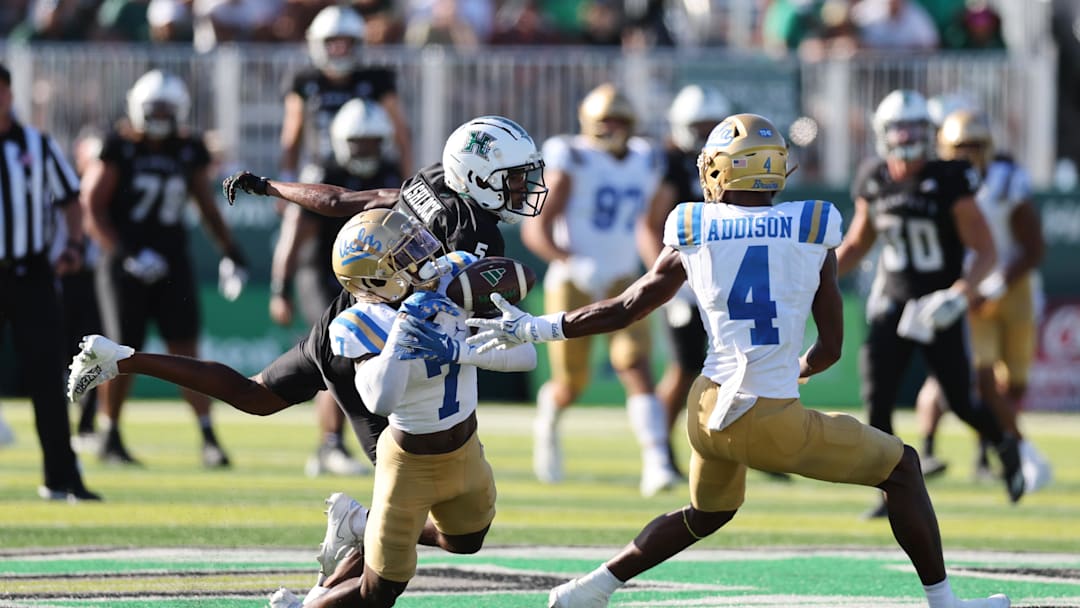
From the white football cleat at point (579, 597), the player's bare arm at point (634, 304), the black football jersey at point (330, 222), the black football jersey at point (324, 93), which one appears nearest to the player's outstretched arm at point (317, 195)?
the player's bare arm at point (634, 304)

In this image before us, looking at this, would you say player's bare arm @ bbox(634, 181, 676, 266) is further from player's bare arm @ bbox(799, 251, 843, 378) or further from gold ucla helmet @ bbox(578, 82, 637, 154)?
player's bare arm @ bbox(799, 251, 843, 378)

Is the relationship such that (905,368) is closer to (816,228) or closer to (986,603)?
(986,603)

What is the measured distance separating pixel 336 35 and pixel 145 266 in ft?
5.80

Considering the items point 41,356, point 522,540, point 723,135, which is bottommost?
point 522,540

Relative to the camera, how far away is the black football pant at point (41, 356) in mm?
8664

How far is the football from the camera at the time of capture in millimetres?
5047

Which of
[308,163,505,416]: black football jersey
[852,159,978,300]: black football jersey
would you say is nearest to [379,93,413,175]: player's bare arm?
[852,159,978,300]: black football jersey

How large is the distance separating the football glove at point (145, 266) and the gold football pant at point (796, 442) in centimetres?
555

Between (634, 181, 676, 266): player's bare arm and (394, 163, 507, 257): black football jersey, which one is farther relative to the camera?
(634, 181, 676, 266): player's bare arm

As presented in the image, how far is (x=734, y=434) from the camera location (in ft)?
18.4

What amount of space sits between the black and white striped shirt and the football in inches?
161

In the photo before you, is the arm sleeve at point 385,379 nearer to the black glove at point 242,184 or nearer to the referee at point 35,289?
the black glove at point 242,184

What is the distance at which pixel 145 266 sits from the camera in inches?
418

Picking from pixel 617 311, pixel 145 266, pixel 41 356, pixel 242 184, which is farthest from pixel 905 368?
pixel 145 266
